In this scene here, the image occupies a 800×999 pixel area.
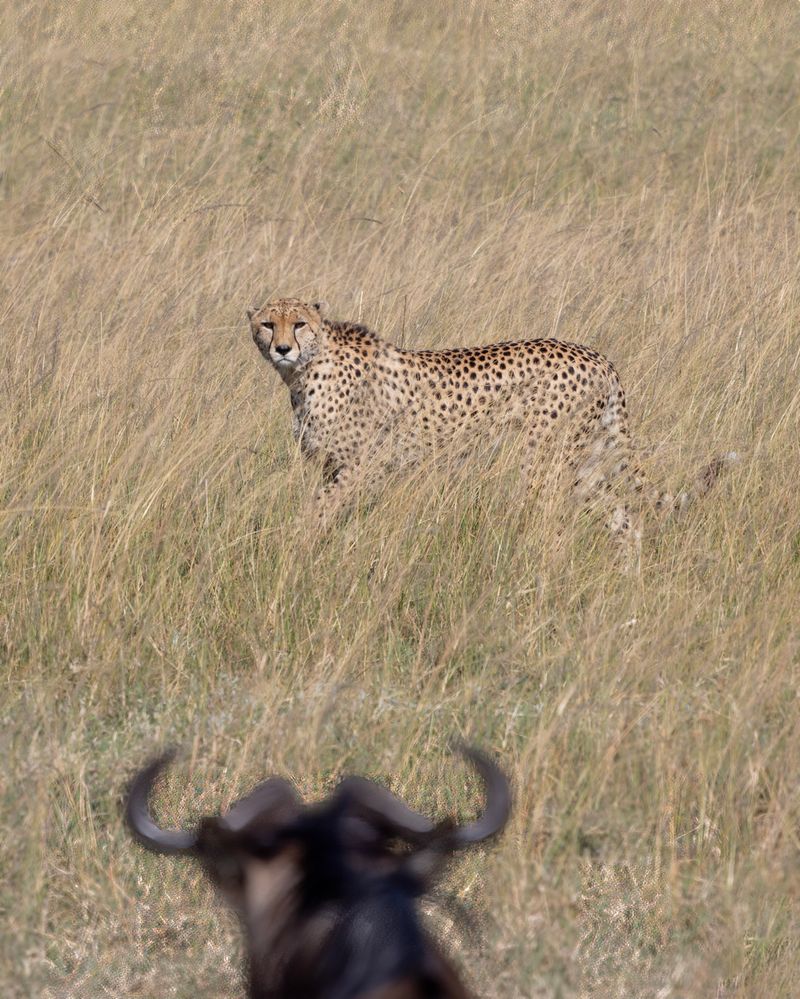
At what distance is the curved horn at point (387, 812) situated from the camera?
138cm

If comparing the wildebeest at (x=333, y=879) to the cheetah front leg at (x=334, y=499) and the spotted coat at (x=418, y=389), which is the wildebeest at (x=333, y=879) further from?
the spotted coat at (x=418, y=389)

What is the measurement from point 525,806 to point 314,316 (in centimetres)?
269

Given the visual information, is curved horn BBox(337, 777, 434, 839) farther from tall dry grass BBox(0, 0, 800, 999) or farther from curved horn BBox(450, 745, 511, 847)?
tall dry grass BBox(0, 0, 800, 999)

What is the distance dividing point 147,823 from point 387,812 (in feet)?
0.78

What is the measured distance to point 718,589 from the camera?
3.56 m

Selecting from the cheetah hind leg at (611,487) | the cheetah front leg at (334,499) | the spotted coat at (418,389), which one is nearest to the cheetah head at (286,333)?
the spotted coat at (418,389)

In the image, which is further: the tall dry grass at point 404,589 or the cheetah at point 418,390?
the cheetah at point 418,390

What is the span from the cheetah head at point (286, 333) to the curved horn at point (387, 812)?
12.2 feet

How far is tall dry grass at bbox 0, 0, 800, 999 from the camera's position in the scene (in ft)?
8.69


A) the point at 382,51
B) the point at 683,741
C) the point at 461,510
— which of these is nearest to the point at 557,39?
the point at 382,51

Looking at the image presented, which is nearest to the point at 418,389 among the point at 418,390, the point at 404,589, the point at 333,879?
the point at 418,390

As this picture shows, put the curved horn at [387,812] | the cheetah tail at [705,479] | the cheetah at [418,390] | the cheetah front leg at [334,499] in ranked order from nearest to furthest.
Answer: the curved horn at [387,812] → the cheetah front leg at [334,499] → the cheetah tail at [705,479] → the cheetah at [418,390]

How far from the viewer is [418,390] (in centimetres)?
508

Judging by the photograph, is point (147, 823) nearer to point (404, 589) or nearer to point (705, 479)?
point (404, 589)
